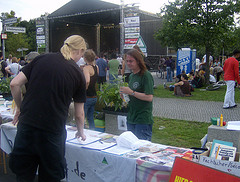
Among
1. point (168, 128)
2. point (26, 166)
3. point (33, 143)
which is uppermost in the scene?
point (33, 143)

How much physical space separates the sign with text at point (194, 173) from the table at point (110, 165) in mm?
140

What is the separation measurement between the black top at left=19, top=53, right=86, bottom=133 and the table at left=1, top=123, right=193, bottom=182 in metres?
0.77

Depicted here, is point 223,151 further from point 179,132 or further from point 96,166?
point 179,132

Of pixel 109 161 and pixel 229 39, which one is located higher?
pixel 229 39

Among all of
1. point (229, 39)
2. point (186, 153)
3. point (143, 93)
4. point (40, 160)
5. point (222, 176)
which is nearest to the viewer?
point (222, 176)

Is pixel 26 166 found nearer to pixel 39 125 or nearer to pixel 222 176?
pixel 39 125

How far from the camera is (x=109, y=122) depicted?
16.5 feet

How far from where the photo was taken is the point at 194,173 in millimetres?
2158

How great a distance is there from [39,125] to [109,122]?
9.76ft

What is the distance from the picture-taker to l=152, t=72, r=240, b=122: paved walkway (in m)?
7.43

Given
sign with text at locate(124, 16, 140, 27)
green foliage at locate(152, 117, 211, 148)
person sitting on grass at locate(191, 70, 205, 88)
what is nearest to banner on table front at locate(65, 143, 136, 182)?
green foliage at locate(152, 117, 211, 148)

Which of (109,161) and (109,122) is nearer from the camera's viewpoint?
(109,161)

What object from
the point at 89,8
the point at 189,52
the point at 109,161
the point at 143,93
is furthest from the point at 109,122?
the point at 89,8

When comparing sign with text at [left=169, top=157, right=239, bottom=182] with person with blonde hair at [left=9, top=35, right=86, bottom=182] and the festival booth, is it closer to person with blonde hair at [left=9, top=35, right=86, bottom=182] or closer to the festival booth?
the festival booth
